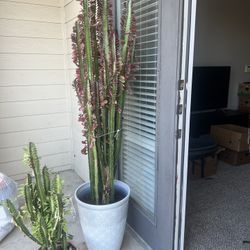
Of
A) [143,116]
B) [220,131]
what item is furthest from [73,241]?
[220,131]

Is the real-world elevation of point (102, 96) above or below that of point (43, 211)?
above

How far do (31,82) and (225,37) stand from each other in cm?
304

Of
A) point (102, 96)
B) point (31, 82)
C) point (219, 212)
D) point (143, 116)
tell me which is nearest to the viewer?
point (102, 96)

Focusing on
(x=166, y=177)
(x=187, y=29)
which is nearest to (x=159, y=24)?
(x=187, y=29)

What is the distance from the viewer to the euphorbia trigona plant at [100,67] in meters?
1.49

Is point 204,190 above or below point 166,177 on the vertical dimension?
below

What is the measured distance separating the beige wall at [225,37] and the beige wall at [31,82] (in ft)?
6.91

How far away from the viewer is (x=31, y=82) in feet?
9.17

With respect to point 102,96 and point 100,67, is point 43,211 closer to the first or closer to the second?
point 102,96

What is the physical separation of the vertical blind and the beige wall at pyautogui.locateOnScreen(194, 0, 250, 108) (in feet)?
7.77

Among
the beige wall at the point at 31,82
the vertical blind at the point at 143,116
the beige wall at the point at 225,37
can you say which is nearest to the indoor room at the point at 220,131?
the beige wall at the point at 225,37

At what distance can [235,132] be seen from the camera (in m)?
3.24

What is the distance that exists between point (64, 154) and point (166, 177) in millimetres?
1884

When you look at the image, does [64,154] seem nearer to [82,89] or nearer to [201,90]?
[82,89]
